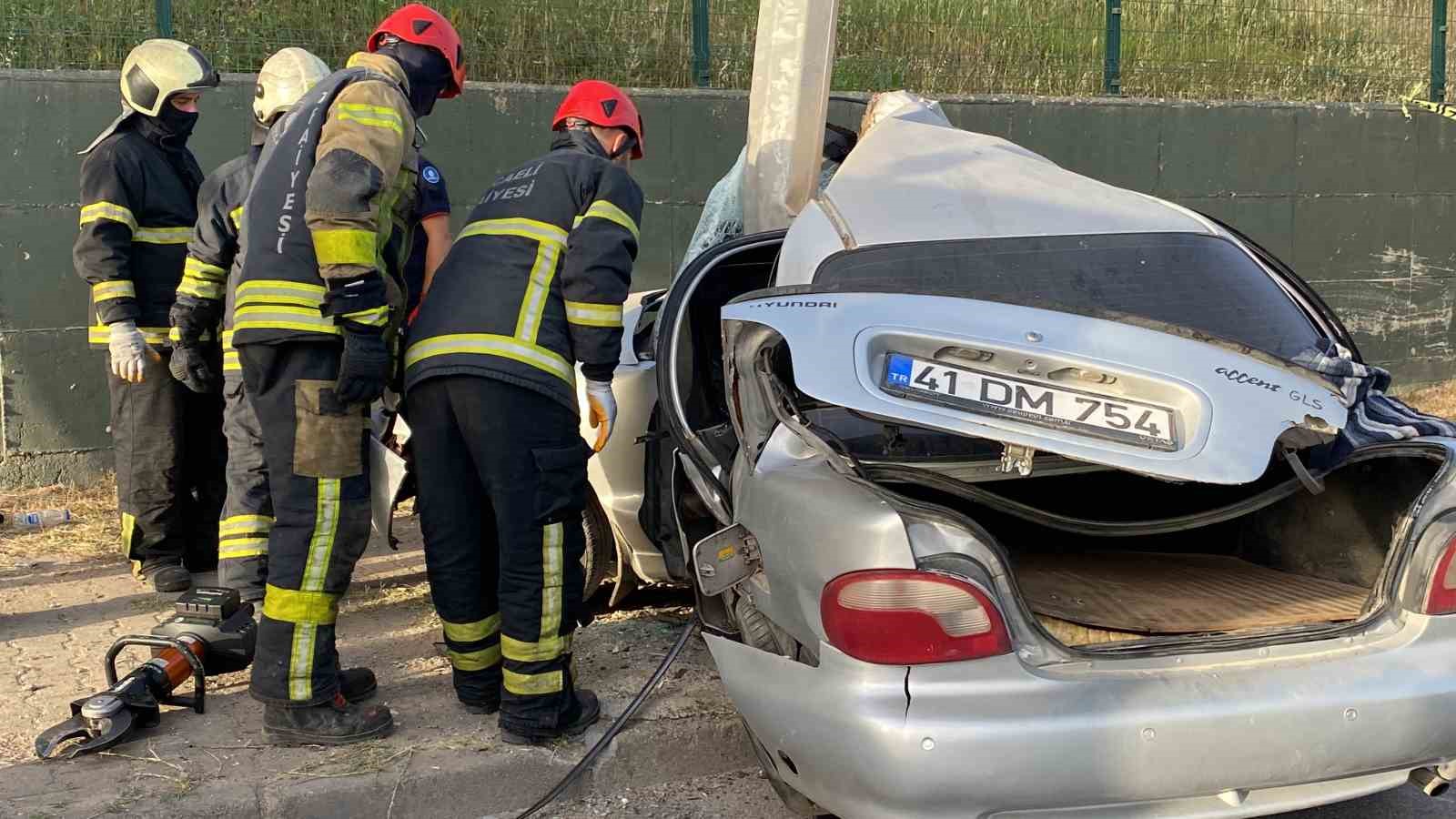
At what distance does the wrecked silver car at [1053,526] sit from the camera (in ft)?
9.07

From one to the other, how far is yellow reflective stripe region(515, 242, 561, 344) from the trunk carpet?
1485mm

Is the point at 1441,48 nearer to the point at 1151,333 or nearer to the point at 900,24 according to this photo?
the point at 900,24

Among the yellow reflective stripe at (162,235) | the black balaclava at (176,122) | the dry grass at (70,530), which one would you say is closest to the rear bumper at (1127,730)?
the yellow reflective stripe at (162,235)

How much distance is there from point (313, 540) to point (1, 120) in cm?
376

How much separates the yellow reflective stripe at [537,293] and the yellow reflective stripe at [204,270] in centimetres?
165

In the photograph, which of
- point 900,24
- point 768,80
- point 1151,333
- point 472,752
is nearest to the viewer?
point 1151,333

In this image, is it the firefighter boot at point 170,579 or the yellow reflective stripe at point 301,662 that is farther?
the firefighter boot at point 170,579

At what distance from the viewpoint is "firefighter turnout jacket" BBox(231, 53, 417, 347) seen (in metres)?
3.57

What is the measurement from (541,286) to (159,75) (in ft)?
7.64

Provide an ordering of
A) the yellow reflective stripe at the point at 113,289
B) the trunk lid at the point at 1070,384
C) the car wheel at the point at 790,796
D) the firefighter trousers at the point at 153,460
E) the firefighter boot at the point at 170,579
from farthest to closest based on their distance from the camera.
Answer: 1. the firefighter trousers at the point at 153,460
2. the firefighter boot at the point at 170,579
3. the yellow reflective stripe at the point at 113,289
4. the car wheel at the point at 790,796
5. the trunk lid at the point at 1070,384

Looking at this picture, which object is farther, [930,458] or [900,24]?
[900,24]

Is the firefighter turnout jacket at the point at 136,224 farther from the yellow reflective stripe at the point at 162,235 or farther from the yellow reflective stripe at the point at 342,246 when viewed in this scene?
the yellow reflective stripe at the point at 342,246

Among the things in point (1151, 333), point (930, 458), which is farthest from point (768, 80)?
point (1151, 333)

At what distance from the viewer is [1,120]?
6.31 metres
